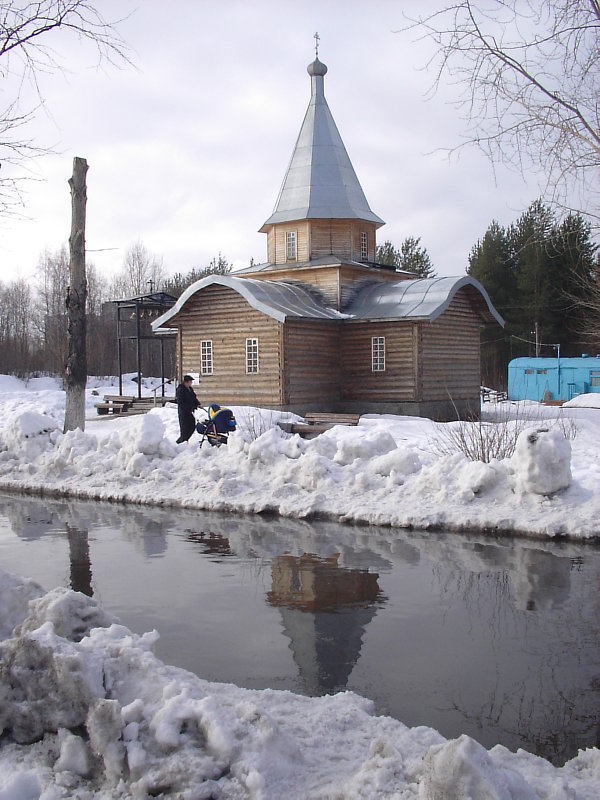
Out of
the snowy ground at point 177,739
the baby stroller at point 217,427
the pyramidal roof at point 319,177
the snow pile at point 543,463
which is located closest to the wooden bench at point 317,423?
the baby stroller at point 217,427

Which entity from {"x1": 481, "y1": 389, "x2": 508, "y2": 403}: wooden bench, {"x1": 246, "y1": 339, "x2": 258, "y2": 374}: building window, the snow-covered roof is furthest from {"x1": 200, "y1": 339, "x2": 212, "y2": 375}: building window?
{"x1": 481, "y1": 389, "x2": 508, "y2": 403}: wooden bench

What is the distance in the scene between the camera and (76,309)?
17844 mm

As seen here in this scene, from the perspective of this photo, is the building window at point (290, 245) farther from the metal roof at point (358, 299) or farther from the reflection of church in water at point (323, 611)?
the reflection of church in water at point (323, 611)

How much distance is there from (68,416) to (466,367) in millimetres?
16412

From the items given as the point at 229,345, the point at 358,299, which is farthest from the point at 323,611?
the point at 358,299

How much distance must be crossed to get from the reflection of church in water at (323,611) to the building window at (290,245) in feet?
72.7

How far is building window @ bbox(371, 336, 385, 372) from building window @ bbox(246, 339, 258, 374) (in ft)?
13.3

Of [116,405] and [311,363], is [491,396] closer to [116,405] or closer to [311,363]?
[311,363]

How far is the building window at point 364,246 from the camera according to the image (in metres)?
30.0

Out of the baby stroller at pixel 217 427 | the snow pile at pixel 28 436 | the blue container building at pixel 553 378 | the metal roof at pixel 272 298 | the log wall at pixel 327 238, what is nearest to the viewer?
the baby stroller at pixel 217 427

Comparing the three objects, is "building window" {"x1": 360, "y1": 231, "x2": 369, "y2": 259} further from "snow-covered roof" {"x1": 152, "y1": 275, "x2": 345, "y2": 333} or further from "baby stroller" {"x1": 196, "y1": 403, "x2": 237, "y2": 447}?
"baby stroller" {"x1": 196, "y1": 403, "x2": 237, "y2": 447}

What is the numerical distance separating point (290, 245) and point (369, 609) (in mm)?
24337

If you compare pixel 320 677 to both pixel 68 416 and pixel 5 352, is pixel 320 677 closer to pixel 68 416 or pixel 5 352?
pixel 68 416

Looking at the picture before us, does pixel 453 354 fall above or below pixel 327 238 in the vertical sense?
below
